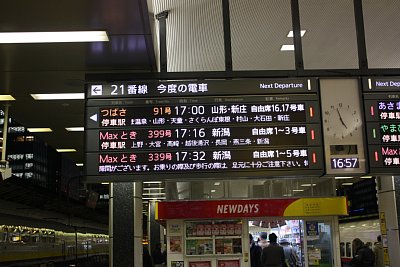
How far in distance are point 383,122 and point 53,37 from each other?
134 inches

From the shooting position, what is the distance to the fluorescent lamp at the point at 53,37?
5043 millimetres

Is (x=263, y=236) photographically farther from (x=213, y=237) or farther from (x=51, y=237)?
(x=51, y=237)

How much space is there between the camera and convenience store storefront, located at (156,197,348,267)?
436 inches

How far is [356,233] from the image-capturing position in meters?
20.7

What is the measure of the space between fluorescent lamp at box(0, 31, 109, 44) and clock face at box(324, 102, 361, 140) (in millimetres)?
2353

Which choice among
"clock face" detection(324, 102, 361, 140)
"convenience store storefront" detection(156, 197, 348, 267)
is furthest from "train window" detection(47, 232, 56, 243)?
"clock face" detection(324, 102, 361, 140)

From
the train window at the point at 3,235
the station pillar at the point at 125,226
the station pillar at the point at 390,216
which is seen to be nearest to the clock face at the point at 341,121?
the station pillar at the point at 390,216

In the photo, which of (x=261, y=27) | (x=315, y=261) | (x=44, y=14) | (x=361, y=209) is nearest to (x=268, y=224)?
(x=315, y=261)

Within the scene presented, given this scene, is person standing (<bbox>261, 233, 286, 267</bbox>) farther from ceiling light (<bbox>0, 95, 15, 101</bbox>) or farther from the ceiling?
ceiling light (<bbox>0, 95, 15, 101</bbox>)

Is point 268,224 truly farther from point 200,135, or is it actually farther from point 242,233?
point 200,135

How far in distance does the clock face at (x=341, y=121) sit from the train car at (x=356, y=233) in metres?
12.3

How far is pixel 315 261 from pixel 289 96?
293 inches

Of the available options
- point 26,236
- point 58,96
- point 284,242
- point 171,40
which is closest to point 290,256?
point 284,242

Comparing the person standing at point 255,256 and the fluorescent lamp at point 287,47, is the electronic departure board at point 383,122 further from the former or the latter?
the person standing at point 255,256
